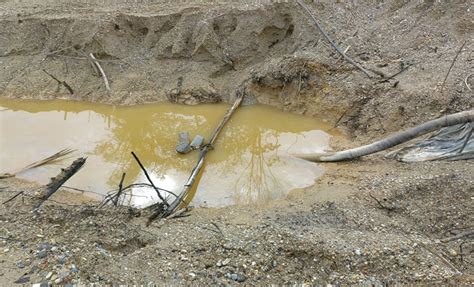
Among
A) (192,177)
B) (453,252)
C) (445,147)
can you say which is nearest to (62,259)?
(192,177)

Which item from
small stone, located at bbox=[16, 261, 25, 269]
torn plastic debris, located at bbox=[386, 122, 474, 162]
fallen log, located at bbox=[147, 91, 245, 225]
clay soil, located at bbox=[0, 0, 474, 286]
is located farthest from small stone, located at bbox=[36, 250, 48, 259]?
torn plastic debris, located at bbox=[386, 122, 474, 162]

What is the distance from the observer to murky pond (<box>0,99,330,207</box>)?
688 centimetres

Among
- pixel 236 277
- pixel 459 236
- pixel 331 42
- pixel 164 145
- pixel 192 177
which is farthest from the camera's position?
pixel 331 42

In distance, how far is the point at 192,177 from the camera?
6727 mm

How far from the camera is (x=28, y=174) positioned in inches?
280

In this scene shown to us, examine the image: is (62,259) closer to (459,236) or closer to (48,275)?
(48,275)

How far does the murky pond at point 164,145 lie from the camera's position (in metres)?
6.88

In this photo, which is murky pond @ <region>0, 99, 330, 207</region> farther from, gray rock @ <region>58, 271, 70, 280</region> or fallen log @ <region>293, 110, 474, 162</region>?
gray rock @ <region>58, 271, 70, 280</region>

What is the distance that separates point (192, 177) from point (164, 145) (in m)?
1.51

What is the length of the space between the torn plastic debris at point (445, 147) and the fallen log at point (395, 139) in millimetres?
260

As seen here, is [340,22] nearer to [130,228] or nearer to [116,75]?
[116,75]

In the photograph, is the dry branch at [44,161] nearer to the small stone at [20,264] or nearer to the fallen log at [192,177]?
the fallen log at [192,177]

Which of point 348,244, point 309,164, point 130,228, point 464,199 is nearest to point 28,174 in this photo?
point 130,228

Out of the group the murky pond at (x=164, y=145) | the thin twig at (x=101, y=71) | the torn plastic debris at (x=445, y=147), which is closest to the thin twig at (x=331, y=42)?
the murky pond at (x=164, y=145)
